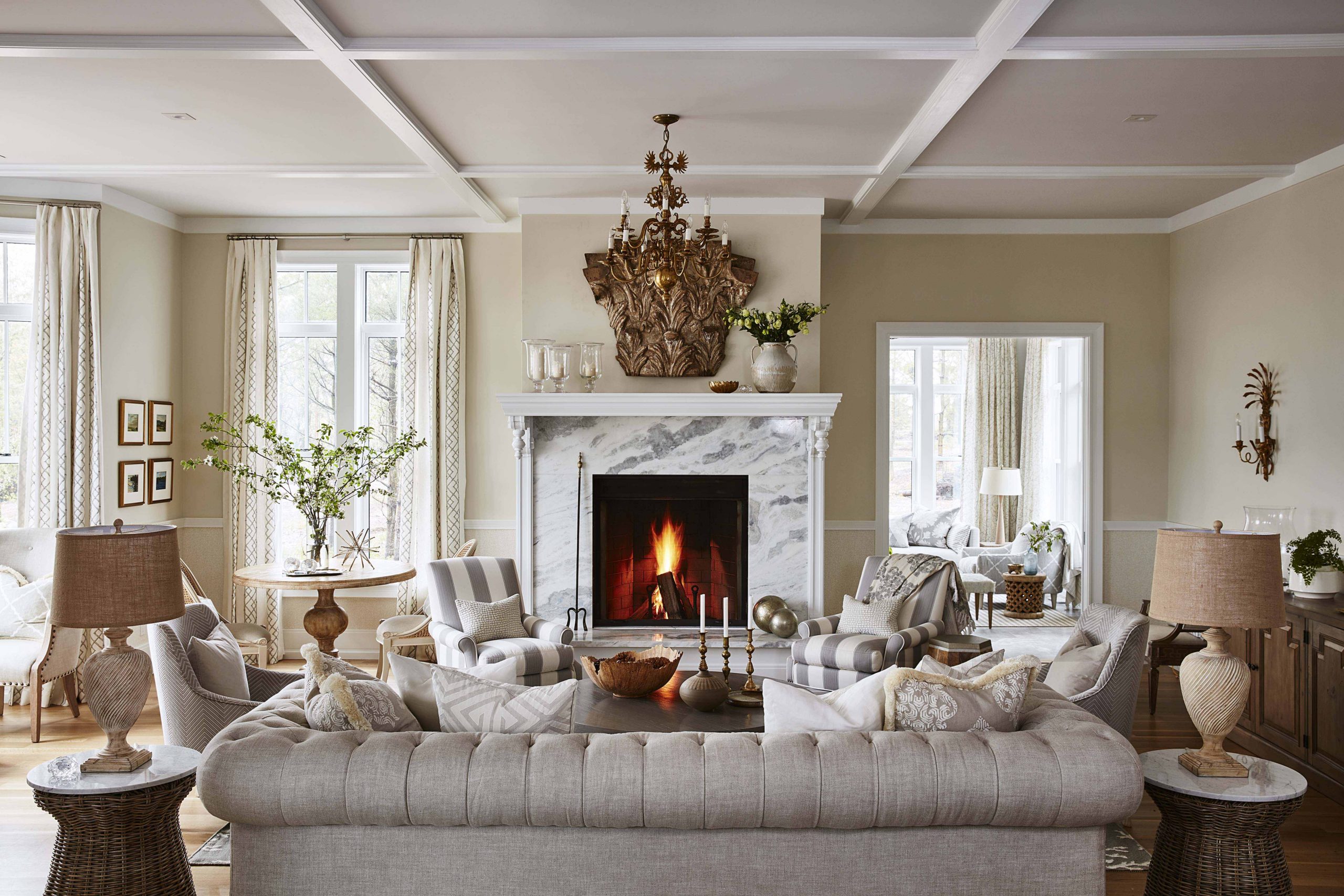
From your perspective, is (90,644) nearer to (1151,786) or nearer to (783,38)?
(783,38)

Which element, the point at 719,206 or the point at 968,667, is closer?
the point at 968,667

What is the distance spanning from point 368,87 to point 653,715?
2692 millimetres

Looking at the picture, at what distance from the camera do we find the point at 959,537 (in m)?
8.61

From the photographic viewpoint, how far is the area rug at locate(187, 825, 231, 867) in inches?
124

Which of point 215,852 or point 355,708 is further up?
point 355,708

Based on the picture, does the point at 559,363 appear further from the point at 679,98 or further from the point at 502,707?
the point at 502,707

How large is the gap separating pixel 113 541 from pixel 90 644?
9.92ft

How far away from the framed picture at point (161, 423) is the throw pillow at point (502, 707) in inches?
169

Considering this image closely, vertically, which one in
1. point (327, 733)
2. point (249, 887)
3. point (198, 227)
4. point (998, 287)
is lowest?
point (249, 887)

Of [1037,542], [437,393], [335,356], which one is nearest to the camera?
[437,393]

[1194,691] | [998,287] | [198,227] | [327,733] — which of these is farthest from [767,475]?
[198,227]

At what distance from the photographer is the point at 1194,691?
8.46 feet

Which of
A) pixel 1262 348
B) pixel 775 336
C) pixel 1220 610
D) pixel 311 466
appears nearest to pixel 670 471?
pixel 775 336

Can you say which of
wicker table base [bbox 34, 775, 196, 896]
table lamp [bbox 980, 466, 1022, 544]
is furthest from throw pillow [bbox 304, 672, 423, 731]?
table lamp [bbox 980, 466, 1022, 544]
